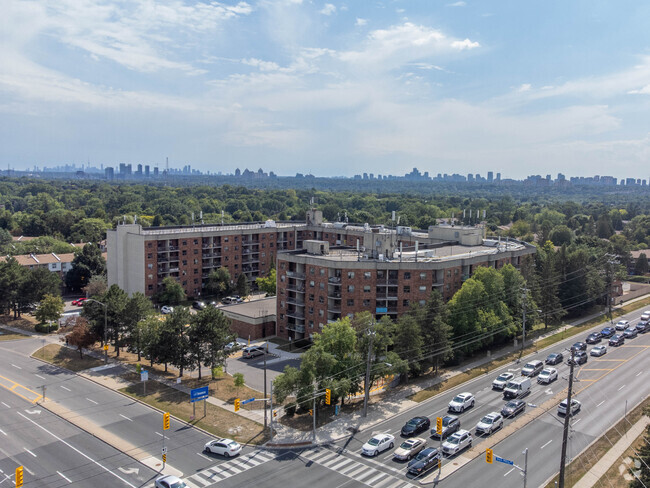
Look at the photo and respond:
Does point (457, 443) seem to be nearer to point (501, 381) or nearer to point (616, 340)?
point (501, 381)

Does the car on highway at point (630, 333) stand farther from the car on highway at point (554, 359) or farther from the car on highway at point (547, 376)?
the car on highway at point (547, 376)

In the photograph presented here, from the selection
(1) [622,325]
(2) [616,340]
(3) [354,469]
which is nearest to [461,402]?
(3) [354,469]

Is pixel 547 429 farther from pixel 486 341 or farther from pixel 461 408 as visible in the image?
pixel 486 341

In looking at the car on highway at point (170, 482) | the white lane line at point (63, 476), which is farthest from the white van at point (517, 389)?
the white lane line at point (63, 476)

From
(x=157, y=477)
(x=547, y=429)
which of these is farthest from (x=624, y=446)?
(x=157, y=477)

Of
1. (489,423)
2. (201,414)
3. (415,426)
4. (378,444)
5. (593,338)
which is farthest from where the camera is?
(593,338)
